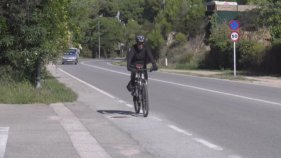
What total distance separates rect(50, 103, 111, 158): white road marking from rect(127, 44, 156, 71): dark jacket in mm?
1877

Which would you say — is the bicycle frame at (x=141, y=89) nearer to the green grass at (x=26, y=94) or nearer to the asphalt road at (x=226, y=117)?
the asphalt road at (x=226, y=117)

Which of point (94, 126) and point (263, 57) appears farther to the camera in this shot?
point (263, 57)

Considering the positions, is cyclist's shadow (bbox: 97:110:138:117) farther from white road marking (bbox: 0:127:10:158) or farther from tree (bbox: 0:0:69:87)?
tree (bbox: 0:0:69:87)

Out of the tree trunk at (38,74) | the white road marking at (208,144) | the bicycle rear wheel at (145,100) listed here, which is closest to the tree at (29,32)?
the tree trunk at (38,74)

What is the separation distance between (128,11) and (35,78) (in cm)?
9723

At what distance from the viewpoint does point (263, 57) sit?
118 feet

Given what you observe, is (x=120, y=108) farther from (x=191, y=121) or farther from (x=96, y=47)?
(x=96, y=47)

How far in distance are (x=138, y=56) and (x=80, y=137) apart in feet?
12.4

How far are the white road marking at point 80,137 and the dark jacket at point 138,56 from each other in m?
1.88

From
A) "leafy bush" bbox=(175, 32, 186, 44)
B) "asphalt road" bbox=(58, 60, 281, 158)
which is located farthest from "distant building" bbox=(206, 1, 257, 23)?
"asphalt road" bbox=(58, 60, 281, 158)

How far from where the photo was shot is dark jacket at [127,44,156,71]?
13.8 metres

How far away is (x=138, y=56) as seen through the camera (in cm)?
1393

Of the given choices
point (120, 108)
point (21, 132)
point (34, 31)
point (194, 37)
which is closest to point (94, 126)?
point (21, 132)

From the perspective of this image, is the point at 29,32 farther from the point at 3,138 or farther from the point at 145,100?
the point at 3,138
